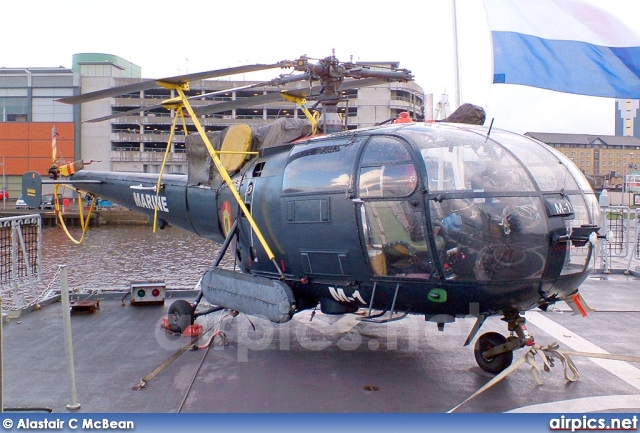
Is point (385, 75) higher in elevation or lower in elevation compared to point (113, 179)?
higher

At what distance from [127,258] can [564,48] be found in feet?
70.6

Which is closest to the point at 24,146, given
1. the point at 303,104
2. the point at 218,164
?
the point at 303,104

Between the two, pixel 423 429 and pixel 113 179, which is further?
pixel 113 179

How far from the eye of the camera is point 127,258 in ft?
81.3

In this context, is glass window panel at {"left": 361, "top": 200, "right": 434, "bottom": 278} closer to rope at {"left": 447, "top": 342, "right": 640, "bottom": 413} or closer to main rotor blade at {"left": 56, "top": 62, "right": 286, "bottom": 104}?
rope at {"left": 447, "top": 342, "right": 640, "bottom": 413}

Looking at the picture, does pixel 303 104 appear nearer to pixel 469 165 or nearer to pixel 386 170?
pixel 386 170

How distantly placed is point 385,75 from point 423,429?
14.2 feet

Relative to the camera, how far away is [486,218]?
5.47m

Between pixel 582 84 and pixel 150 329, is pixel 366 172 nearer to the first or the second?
pixel 582 84

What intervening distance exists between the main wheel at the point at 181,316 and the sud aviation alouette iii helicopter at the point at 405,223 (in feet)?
1.83

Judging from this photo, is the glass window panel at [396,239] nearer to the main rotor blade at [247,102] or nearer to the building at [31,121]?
the main rotor blade at [247,102]

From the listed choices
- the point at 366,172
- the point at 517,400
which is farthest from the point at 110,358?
the point at 517,400

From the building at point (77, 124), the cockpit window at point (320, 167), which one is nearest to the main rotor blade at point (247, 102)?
the cockpit window at point (320, 167)

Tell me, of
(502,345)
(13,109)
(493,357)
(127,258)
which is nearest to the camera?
(502,345)
